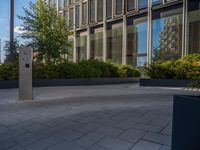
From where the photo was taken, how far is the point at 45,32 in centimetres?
1859

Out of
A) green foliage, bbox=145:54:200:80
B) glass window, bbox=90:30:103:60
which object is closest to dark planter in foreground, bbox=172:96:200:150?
green foliage, bbox=145:54:200:80

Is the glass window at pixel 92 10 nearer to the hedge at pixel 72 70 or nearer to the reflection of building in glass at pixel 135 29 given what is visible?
the reflection of building in glass at pixel 135 29

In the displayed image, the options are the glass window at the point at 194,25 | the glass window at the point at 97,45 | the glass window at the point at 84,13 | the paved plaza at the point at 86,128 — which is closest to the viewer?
the paved plaza at the point at 86,128

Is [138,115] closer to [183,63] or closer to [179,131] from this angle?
[179,131]

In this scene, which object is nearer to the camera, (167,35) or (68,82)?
(68,82)

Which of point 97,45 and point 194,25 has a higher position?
point 194,25

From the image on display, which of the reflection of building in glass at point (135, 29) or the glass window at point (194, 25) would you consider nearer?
the glass window at point (194, 25)

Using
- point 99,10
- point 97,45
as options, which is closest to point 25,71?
point 97,45

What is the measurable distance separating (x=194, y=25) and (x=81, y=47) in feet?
53.6

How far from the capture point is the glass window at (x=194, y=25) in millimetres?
18547

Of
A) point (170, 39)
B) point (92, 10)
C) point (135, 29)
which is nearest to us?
point (170, 39)

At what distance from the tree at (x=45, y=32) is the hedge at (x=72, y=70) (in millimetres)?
3786

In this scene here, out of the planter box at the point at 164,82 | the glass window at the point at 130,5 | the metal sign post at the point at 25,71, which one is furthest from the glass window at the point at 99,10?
the metal sign post at the point at 25,71

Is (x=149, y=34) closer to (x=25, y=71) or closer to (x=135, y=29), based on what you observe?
(x=135, y=29)
